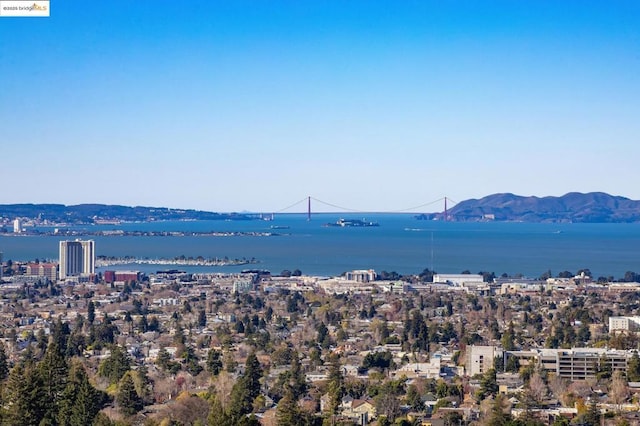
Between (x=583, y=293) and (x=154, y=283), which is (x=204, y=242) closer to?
(x=154, y=283)

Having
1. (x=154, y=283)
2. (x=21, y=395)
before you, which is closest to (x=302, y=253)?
(x=154, y=283)

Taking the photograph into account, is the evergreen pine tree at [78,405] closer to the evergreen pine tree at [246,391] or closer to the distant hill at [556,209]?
the evergreen pine tree at [246,391]

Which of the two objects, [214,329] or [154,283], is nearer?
[214,329]

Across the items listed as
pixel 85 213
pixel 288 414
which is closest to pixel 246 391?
pixel 288 414

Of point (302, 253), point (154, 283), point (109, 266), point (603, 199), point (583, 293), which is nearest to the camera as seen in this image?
point (583, 293)

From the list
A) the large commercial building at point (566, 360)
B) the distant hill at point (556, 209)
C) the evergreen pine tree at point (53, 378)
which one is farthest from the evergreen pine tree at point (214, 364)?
the distant hill at point (556, 209)

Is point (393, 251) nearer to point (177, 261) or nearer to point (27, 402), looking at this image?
point (177, 261)
